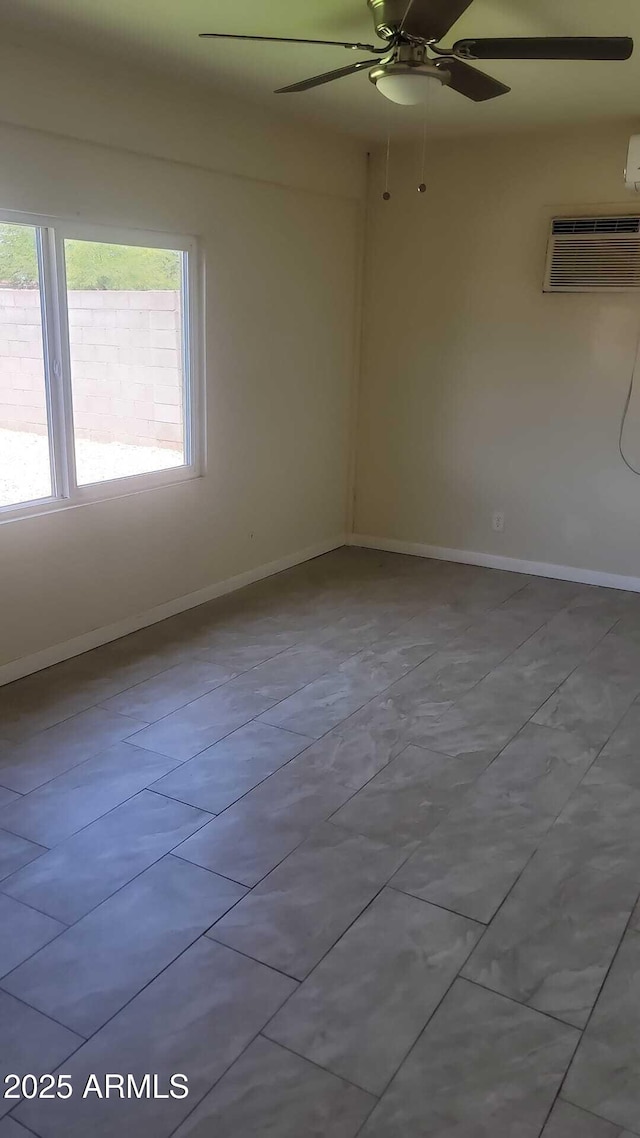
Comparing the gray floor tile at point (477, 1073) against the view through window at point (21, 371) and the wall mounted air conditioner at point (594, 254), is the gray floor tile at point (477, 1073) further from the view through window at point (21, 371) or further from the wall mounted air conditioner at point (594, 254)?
the wall mounted air conditioner at point (594, 254)

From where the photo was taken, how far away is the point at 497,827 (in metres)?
2.59

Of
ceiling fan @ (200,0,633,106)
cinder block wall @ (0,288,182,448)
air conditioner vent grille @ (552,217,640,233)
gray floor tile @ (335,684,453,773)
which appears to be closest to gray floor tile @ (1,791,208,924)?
gray floor tile @ (335,684,453,773)

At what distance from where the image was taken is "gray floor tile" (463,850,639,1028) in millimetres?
1969

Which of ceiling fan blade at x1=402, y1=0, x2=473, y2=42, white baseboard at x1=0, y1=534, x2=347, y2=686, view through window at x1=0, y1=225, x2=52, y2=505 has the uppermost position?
ceiling fan blade at x1=402, y1=0, x2=473, y2=42

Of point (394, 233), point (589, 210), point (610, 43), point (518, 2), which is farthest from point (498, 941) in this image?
point (394, 233)

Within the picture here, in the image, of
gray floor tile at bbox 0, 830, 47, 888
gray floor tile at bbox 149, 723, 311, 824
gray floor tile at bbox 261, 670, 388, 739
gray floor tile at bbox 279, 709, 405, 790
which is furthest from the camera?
gray floor tile at bbox 261, 670, 388, 739

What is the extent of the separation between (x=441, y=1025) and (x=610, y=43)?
8.57ft

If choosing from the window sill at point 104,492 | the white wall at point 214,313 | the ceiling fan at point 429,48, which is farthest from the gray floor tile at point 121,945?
the ceiling fan at point 429,48

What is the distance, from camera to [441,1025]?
6.11 ft

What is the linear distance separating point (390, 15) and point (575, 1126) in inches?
115

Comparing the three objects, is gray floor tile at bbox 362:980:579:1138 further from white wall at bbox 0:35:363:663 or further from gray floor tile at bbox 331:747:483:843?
white wall at bbox 0:35:363:663

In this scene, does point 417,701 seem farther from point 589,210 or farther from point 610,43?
point 589,210

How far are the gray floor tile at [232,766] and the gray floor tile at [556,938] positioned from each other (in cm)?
93

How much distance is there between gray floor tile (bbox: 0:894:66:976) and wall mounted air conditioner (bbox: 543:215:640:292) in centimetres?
417
